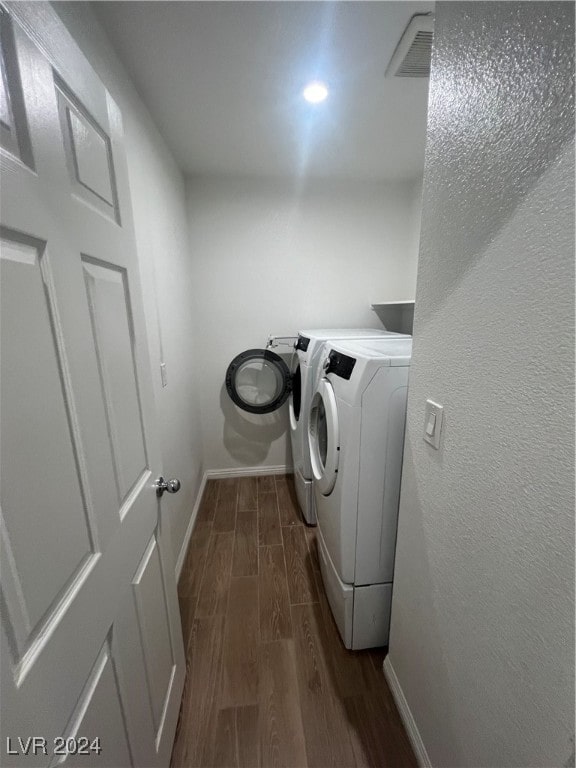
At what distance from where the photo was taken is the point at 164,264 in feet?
5.64

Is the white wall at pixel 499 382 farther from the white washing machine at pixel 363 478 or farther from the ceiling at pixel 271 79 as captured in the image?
the ceiling at pixel 271 79

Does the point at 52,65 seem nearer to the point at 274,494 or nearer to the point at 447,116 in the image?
the point at 447,116

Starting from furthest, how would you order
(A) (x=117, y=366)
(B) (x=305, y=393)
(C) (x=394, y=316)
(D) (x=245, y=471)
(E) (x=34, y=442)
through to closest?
(D) (x=245, y=471)
(C) (x=394, y=316)
(B) (x=305, y=393)
(A) (x=117, y=366)
(E) (x=34, y=442)

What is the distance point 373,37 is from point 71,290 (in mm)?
1404

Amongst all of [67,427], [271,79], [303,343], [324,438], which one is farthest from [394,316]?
[67,427]

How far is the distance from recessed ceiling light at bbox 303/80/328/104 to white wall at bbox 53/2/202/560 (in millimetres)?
770

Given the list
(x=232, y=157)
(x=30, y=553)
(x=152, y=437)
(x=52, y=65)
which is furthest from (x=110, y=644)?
(x=232, y=157)

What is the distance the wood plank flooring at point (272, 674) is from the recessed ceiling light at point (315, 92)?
2.45 m

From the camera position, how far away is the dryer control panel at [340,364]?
1201 millimetres

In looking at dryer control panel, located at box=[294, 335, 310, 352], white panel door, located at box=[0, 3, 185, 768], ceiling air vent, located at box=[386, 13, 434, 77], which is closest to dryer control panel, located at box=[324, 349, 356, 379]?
dryer control panel, located at box=[294, 335, 310, 352]

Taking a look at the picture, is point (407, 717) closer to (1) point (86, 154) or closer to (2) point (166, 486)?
(2) point (166, 486)

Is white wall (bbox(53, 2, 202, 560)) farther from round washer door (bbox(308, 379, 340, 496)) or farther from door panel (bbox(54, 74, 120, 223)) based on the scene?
round washer door (bbox(308, 379, 340, 496))

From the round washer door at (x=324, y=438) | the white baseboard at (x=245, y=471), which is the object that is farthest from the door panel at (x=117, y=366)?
the white baseboard at (x=245, y=471)

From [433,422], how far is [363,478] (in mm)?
447
